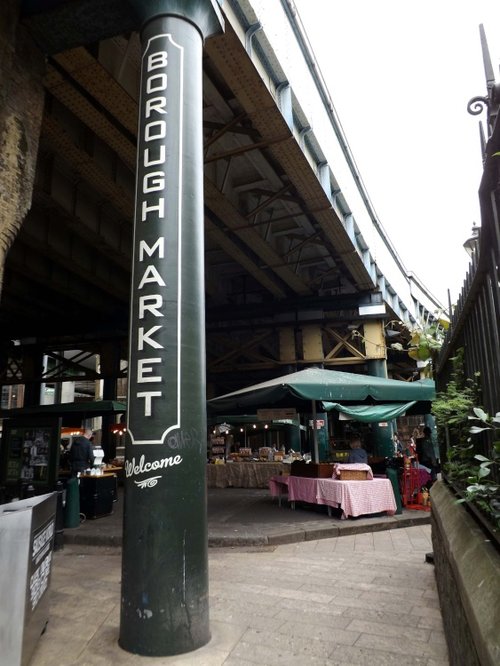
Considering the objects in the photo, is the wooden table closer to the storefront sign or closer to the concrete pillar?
the storefront sign

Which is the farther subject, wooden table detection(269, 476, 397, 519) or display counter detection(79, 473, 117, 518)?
display counter detection(79, 473, 117, 518)

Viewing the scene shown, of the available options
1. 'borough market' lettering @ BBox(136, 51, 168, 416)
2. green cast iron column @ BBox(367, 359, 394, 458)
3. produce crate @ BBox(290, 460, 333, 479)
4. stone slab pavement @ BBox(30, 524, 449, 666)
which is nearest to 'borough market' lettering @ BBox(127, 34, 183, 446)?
'borough market' lettering @ BBox(136, 51, 168, 416)

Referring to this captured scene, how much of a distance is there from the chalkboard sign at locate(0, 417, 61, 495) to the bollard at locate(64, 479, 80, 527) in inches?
12.6

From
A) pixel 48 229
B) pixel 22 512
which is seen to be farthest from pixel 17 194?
pixel 48 229

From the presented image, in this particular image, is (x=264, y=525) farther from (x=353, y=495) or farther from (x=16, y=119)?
(x=16, y=119)

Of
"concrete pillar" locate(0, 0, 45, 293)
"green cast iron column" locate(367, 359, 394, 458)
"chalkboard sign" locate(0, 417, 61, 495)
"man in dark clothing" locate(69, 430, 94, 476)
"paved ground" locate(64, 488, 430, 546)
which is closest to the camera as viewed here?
"concrete pillar" locate(0, 0, 45, 293)

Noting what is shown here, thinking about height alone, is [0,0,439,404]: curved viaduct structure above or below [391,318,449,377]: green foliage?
above

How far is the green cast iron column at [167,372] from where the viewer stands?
3363mm

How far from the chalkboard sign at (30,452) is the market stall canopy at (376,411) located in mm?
5216

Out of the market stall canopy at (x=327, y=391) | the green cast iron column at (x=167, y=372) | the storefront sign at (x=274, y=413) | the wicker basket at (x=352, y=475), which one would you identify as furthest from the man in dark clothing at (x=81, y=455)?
the green cast iron column at (x=167, y=372)

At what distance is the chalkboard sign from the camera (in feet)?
27.8

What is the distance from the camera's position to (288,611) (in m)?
4.21

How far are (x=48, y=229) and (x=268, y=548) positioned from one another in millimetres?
10357

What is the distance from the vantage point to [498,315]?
7.31ft
